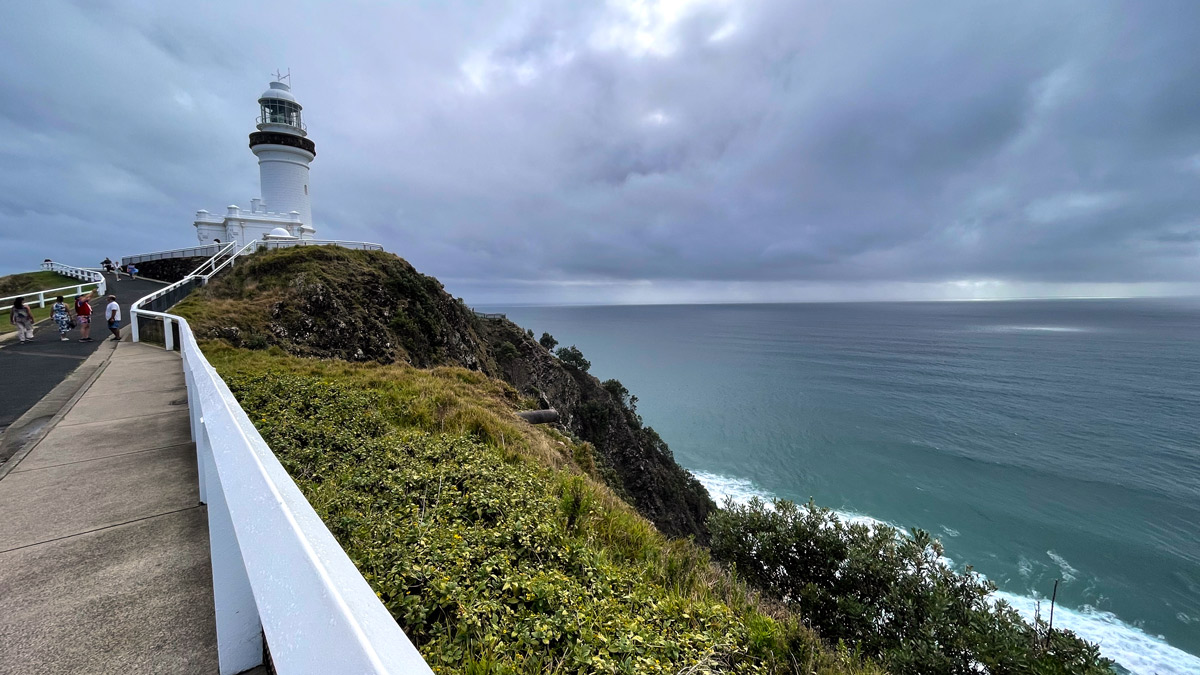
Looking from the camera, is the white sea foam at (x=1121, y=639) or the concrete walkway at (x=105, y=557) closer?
the concrete walkway at (x=105, y=557)

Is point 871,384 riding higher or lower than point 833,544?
lower

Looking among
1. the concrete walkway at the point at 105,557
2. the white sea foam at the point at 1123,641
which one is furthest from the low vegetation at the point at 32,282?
the white sea foam at the point at 1123,641

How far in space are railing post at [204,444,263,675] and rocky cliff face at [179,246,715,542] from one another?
13.0 metres

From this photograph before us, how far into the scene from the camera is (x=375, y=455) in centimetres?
497

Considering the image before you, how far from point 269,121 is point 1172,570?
244 feet

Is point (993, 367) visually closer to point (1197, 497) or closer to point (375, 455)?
point (1197, 497)

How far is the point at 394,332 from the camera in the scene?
23406 mm

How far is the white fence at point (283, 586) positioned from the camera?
2.59 feet

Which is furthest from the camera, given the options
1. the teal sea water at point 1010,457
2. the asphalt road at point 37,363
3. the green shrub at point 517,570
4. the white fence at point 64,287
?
the teal sea water at point 1010,457

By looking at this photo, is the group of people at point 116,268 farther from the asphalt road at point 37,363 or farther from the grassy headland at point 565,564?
the grassy headland at point 565,564

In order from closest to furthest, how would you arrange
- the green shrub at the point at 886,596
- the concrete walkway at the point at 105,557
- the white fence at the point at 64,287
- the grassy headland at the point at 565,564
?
the concrete walkway at the point at 105,557
the grassy headland at the point at 565,564
the green shrub at the point at 886,596
the white fence at the point at 64,287

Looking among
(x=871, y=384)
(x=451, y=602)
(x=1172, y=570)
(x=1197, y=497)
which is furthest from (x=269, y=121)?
(x=871, y=384)

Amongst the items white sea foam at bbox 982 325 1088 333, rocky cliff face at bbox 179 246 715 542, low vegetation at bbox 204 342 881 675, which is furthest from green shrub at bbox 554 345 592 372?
white sea foam at bbox 982 325 1088 333

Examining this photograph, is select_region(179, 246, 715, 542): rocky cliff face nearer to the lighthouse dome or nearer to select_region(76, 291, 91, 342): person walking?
select_region(76, 291, 91, 342): person walking
